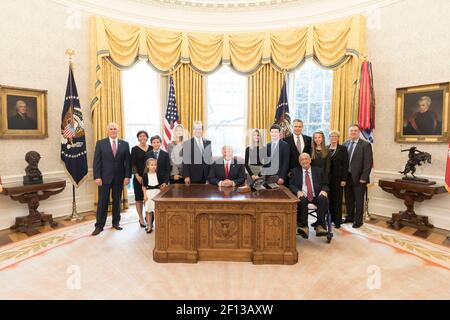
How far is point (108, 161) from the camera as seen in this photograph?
5254 millimetres

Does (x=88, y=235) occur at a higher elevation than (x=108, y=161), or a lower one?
lower

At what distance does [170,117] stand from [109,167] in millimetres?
2048

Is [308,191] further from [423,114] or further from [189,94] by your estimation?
[189,94]

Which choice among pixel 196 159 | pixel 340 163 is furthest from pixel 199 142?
pixel 340 163

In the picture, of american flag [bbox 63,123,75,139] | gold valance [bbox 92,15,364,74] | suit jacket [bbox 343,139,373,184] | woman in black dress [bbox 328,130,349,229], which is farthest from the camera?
gold valance [bbox 92,15,364,74]

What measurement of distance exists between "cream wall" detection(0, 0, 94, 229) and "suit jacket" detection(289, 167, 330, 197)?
4.33 m

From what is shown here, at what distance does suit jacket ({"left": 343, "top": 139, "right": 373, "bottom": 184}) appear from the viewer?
18.2 feet

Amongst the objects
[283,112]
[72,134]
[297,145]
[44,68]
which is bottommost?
[297,145]

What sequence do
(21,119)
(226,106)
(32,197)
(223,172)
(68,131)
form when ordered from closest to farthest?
(223,172), (32,197), (21,119), (68,131), (226,106)

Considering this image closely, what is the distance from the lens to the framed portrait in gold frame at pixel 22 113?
5398mm

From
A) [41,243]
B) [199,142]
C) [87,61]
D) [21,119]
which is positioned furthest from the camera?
[87,61]

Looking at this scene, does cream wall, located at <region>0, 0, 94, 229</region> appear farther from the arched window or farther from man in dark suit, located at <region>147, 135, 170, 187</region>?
the arched window

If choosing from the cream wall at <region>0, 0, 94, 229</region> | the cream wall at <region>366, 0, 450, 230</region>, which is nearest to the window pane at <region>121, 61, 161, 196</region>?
the cream wall at <region>0, 0, 94, 229</region>

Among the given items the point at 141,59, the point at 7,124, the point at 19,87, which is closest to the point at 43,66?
the point at 19,87
